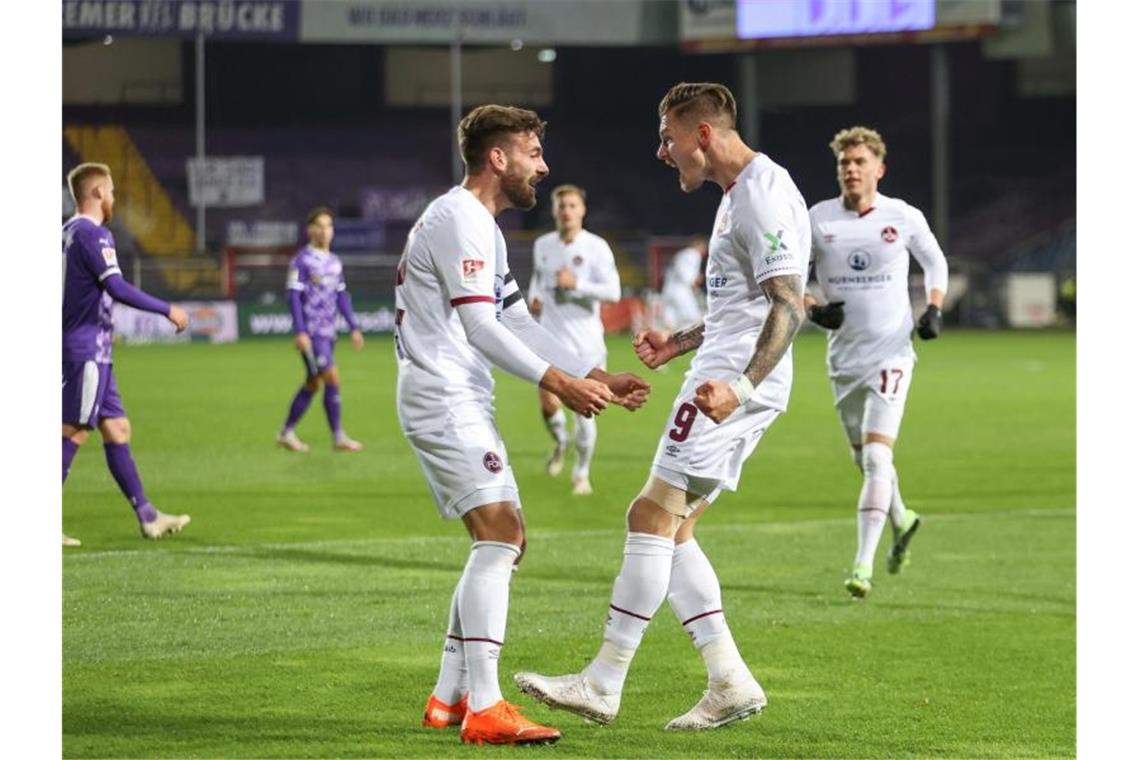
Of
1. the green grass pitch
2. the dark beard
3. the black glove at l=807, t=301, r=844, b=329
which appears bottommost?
the green grass pitch

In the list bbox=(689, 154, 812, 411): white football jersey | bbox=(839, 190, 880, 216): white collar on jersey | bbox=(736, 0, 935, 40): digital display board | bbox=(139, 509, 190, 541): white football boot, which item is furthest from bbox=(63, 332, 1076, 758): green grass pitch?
bbox=(736, 0, 935, 40): digital display board

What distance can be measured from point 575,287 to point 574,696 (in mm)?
7278

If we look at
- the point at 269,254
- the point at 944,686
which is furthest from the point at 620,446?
the point at 269,254

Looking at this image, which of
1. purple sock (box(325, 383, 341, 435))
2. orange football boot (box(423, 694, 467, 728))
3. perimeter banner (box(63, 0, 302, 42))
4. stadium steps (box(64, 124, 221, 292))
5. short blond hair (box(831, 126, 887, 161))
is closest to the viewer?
orange football boot (box(423, 694, 467, 728))

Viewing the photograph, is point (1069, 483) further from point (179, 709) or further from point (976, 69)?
point (976, 69)

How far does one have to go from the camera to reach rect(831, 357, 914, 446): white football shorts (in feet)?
30.4

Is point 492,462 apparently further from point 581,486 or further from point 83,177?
point 581,486

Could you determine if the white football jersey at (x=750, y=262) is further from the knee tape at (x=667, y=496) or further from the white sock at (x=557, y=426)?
the white sock at (x=557, y=426)

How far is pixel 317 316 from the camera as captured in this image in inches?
619

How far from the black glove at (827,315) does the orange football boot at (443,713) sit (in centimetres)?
305

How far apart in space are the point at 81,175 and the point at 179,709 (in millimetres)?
3734

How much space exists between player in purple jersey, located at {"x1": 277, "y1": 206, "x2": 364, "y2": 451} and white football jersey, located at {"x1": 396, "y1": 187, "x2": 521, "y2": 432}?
955 centimetres

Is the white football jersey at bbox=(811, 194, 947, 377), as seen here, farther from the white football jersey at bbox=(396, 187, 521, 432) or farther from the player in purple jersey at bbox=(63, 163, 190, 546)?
the white football jersey at bbox=(396, 187, 521, 432)

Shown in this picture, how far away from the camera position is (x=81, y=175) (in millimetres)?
9281
